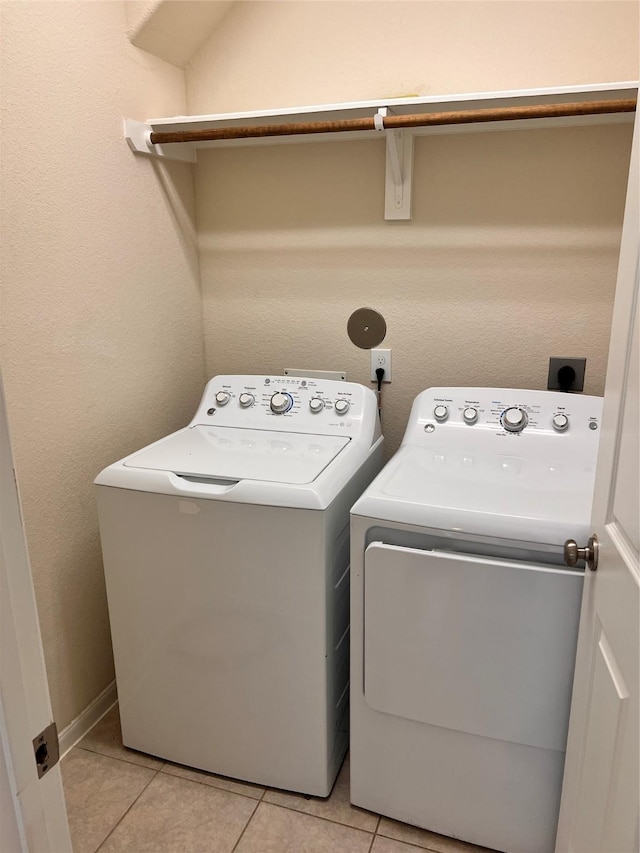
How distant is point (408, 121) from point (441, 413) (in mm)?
781

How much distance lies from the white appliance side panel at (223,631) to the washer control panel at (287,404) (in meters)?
0.47

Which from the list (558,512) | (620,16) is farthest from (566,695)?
(620,16)

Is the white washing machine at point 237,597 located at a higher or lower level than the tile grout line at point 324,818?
higher

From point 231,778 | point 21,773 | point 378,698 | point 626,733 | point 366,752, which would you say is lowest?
point 231,778

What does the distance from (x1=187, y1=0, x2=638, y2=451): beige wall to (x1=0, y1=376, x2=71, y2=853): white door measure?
1568mm

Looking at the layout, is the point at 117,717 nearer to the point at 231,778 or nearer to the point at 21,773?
the point at 231,778

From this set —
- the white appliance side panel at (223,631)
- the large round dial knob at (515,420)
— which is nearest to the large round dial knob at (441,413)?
the large round dial knob at (515,420)

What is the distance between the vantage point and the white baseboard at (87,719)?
1.81m

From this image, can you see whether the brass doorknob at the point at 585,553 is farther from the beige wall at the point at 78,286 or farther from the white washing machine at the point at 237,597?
the beige wall at the point at 78,286

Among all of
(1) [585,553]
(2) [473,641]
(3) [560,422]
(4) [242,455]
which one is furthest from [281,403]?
(1) [585,553]

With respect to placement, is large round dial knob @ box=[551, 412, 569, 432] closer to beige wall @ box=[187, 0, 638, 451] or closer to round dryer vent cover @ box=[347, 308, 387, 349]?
beige wall @ box=[187, 0, 638, 451]

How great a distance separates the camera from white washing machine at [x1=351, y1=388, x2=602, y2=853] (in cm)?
130

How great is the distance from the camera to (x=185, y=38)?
1.95m

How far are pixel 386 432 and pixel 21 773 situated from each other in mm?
1621
